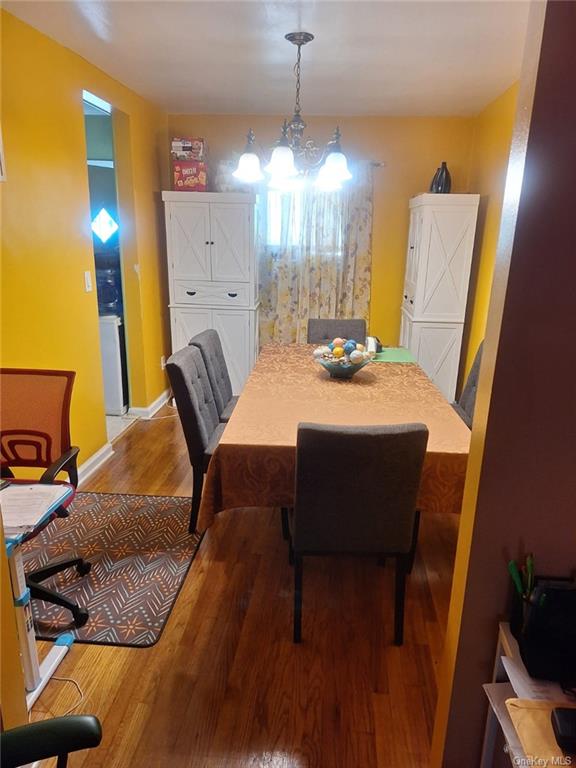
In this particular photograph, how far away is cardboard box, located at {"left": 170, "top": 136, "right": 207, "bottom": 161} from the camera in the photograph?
4.04 metres

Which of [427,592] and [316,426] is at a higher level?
[316,426]

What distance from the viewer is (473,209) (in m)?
3.82

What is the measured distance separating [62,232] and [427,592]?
2751mm

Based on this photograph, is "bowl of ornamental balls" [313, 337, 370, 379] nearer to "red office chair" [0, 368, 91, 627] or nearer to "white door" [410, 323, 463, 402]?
"red office chair" [0, 368, 91, 627]

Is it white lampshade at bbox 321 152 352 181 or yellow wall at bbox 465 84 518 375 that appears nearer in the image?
white lampshade at bbox 321 152 352 181

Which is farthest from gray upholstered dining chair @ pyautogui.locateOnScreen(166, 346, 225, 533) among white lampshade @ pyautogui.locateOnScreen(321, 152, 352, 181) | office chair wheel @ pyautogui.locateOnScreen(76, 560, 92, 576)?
white lampshade @ pyautogui.locateOnScreen(321, 152, 352, 181)

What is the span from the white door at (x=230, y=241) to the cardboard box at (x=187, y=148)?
0.43 m

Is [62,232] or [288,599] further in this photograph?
[62,232]

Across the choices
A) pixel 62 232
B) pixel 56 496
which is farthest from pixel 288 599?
pixel 62 232

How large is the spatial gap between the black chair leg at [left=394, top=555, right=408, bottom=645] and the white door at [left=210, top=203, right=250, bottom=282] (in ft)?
9.73

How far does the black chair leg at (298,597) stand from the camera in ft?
6.06

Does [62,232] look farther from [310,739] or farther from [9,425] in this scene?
[310,739]

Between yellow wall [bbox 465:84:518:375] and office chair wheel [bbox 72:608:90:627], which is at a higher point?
yellow wall [bbox 465:84:518:375]

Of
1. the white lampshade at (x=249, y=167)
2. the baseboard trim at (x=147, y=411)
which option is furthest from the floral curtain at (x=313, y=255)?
the white lampshade at (x=249, y=167)
